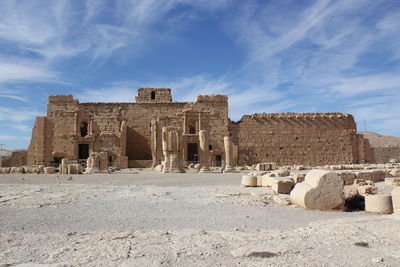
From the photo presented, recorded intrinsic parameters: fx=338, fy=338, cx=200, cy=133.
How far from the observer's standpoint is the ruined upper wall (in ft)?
106

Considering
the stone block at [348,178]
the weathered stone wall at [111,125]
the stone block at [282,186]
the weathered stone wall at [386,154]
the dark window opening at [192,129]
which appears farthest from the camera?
the weathered stone wall at [386,154]

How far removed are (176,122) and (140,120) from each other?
11.0 feet

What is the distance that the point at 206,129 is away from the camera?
30.8 metres

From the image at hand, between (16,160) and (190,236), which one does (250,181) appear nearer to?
(190,236)

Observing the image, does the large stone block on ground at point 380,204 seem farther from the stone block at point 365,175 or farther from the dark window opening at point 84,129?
the dark window opening at point 84,129

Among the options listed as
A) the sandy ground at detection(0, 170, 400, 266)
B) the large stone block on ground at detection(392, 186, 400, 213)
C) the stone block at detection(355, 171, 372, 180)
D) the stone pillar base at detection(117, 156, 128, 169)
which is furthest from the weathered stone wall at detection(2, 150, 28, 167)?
the large stone block on ground at detection(392, 186, 400, 213)

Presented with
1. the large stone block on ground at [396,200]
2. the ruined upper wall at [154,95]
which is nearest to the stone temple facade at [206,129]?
the ruined upper wall at [154,95]

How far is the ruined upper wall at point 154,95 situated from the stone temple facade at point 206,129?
86 cm

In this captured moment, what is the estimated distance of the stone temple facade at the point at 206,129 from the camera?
3003 cm

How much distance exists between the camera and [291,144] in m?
30.9

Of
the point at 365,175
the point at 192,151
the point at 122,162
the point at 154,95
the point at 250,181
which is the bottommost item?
the point at 250,181

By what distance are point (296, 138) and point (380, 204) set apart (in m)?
24.8

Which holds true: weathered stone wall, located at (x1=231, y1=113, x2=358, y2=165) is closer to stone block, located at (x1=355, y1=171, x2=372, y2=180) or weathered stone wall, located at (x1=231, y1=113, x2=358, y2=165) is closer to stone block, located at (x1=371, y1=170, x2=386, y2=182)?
stone block, located at (x1=371, y1=170, x2=386, y2=182)

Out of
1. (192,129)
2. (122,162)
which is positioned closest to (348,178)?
(122,162)
